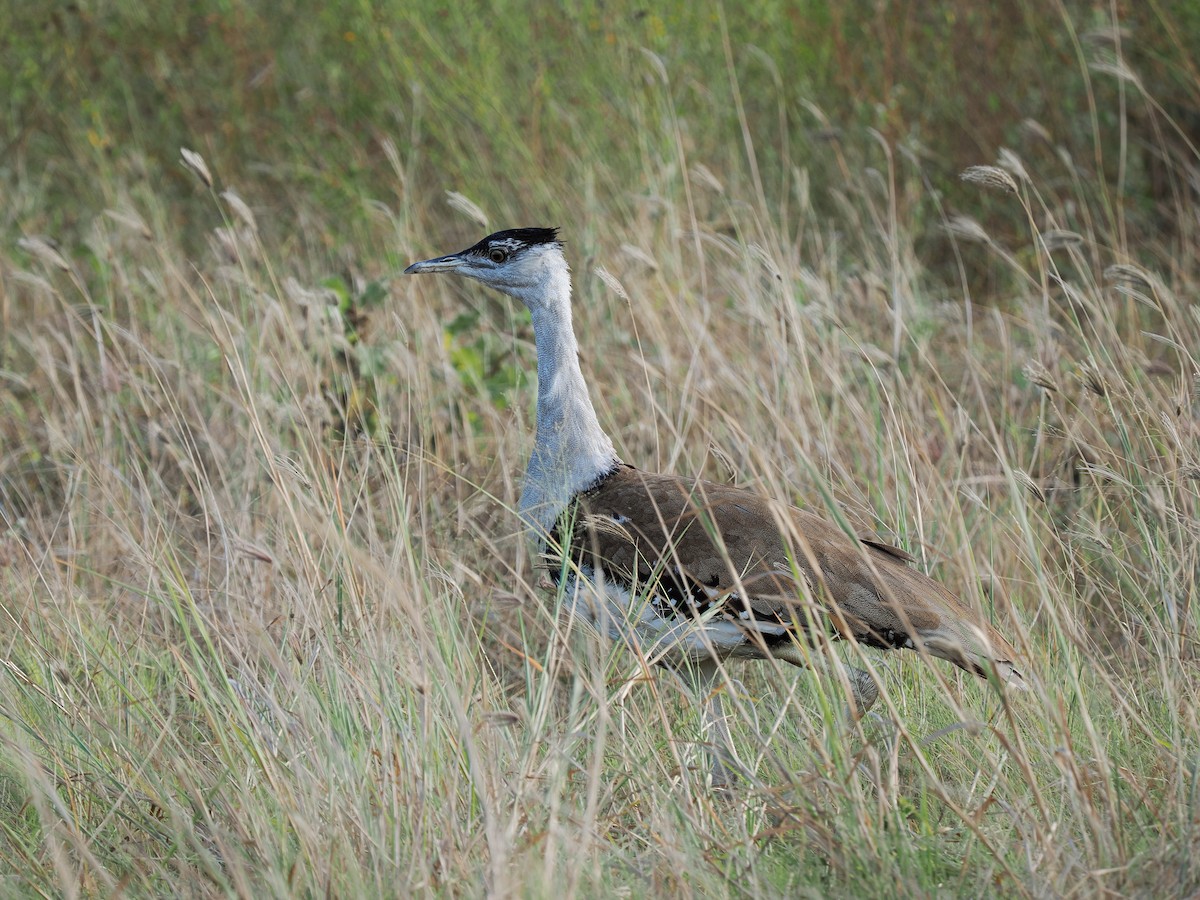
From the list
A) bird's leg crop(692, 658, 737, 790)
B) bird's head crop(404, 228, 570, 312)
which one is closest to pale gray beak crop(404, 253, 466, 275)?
bird's head crop(404, 228, 570, 312)

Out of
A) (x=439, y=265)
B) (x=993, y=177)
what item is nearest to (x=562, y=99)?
(x=439, y=265)

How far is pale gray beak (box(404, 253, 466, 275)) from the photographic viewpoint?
3.47m

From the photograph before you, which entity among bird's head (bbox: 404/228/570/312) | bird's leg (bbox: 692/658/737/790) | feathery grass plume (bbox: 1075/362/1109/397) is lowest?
bird's leg (bbox: 692/658/737/790)

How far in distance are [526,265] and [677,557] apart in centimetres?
105

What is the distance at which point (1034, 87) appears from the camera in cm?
598

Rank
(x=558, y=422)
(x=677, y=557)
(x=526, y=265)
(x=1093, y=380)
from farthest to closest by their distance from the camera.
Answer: (x=526, y=265)
(x=558, y=422)
(x=677, y=557)
(x=1093, y=380)

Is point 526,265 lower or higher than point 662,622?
higher

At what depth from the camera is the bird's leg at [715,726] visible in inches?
90.4

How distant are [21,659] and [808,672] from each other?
5.75ft

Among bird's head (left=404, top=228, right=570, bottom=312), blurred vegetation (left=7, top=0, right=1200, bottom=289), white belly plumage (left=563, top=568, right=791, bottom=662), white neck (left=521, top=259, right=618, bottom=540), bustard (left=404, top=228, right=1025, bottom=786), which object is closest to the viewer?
bustard (left=404, top=228, right=1025, bottom=786)

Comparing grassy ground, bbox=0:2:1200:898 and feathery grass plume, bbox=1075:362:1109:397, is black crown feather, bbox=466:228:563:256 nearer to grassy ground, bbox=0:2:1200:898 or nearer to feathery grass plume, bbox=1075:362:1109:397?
grassy ground, bbox=0:2:1200:898

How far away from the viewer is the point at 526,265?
11.4 ft

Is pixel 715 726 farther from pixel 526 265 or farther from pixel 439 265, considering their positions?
pixel 439 265

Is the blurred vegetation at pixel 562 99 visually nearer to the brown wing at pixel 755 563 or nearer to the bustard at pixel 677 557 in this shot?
the bustard at pixel 677 557
